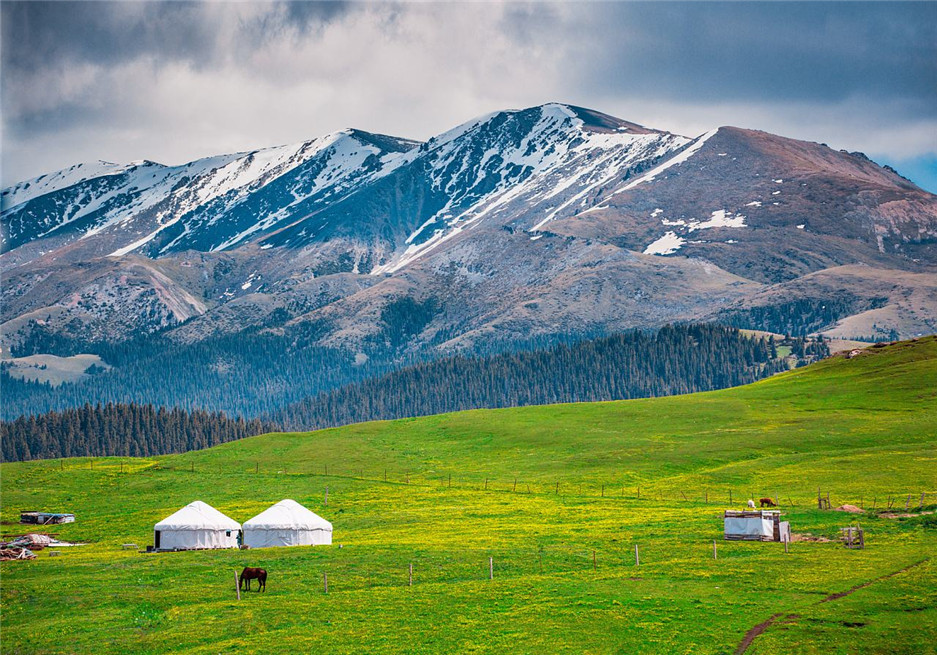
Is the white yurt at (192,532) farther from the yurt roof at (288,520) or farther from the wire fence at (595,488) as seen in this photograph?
the wire fence at (595,488)

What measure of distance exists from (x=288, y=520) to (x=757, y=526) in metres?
39.1

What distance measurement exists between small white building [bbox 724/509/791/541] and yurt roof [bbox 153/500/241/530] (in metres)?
43.2

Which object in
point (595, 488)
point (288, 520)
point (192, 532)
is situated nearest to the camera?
point (288, 520)

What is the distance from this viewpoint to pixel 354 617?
62.9 m

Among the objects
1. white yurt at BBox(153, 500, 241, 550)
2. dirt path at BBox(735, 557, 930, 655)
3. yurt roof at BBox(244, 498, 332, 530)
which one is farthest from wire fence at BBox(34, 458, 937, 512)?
white yurt at BBox(153, 500, 241, 550)

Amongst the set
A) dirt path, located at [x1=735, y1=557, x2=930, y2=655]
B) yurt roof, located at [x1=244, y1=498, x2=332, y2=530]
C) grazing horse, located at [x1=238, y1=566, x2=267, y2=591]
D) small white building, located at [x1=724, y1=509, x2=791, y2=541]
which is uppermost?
yurt roof, located at [x1=244, y1=498, x2=332, y2=530]

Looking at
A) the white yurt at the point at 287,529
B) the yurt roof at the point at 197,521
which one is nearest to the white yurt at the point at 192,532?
the yurt roof at the point at 197,521

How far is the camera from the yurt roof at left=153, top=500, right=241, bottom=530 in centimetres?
9525

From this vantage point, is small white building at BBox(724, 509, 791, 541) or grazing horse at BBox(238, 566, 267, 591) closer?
grazing horse at BBox(238, 566, 267, 591)

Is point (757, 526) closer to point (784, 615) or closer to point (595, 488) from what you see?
point (784, 615)

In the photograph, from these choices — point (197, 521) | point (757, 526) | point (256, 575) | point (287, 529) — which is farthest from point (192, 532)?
point (757, 526)

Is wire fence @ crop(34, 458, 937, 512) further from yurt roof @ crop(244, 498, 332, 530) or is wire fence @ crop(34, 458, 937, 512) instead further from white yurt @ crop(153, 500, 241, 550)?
white yurt @ crop(153, 500, 241, 550)

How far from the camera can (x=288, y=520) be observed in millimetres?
94875

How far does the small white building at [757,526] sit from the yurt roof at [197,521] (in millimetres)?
43183
